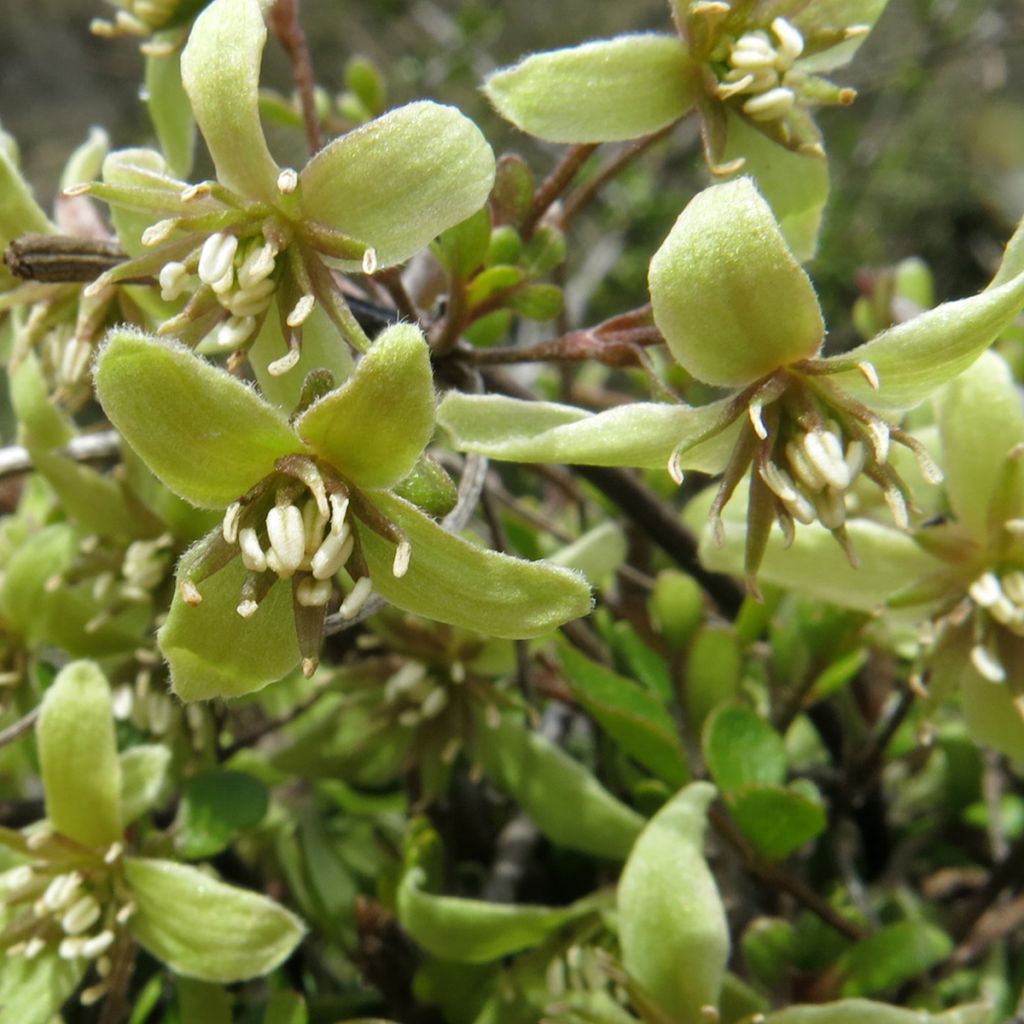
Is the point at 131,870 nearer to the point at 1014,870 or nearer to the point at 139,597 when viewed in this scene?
the point at 139,597

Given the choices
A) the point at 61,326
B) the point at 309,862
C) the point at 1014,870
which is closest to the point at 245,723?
the point at 309,862

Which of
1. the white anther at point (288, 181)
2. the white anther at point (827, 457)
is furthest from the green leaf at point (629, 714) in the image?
the white anther at point (288, 181)

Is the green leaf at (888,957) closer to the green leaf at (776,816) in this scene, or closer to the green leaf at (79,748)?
the green leaf at (776,816)

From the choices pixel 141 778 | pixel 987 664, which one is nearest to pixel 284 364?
pixel 141 778

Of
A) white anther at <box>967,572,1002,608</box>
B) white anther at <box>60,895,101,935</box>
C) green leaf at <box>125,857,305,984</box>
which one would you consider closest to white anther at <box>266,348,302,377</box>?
green leaf at <box>125,857,305,984</box>

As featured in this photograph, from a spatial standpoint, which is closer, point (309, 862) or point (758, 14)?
point (758, 14)
